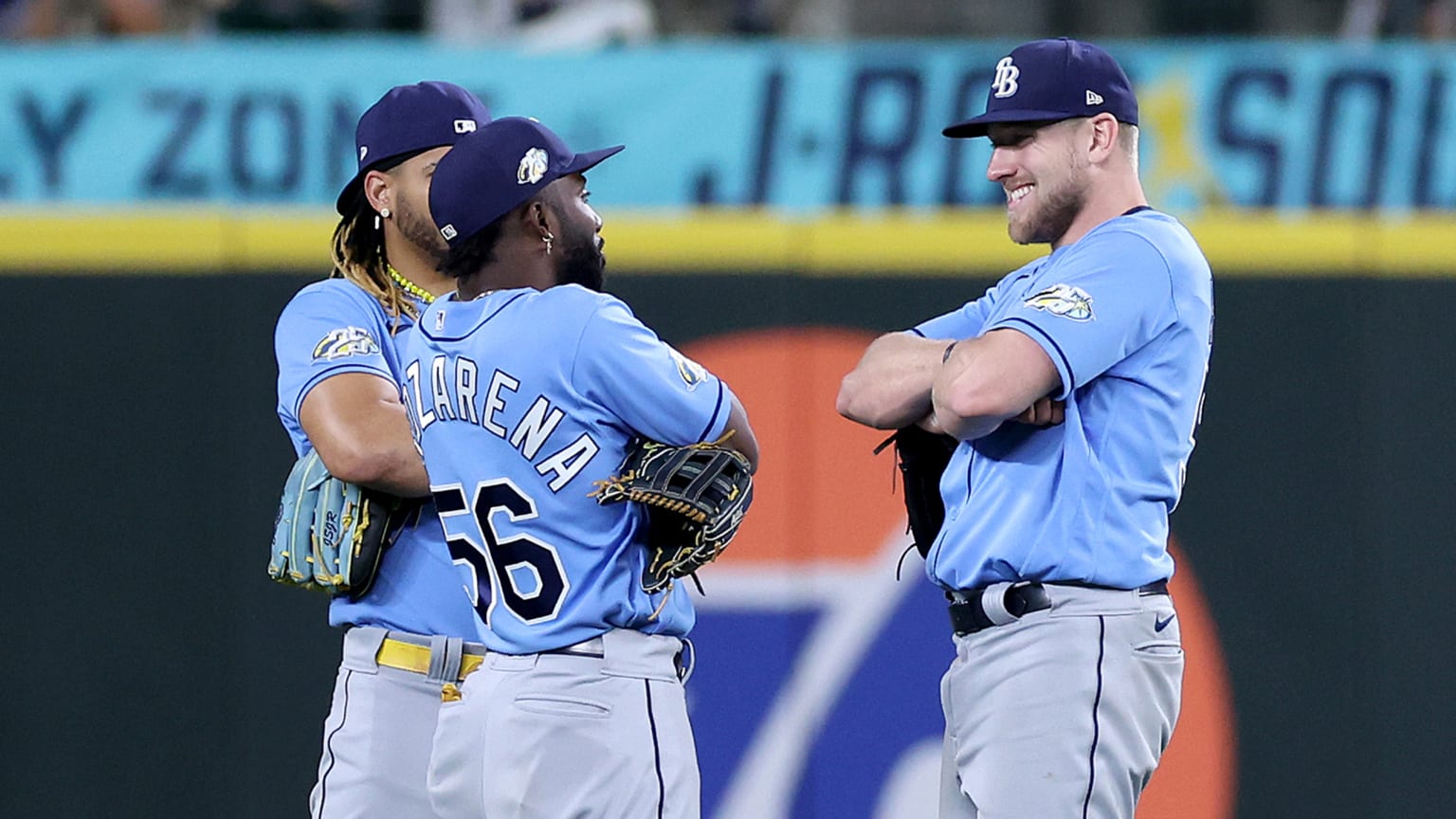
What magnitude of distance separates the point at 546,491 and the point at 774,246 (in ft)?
7.33

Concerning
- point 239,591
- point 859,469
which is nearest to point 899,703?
point 859,469

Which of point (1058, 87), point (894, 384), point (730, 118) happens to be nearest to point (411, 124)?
point (894, 384)

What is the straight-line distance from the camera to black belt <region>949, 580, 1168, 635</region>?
308 centimetres

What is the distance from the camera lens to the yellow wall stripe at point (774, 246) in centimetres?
508

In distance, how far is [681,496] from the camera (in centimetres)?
296

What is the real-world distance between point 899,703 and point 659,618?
2.06 metres

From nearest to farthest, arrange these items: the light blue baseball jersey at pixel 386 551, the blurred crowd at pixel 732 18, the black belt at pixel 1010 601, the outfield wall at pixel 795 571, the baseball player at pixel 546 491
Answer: the baseball player at pixel 546 491
the black belt at pixel 1010 601
the light blue baseball jersey at pixel 386 551
the outfield wall at pixel 795 571
the blurred crowd at pixel 732 18

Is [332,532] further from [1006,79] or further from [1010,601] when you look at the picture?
[1006,79]

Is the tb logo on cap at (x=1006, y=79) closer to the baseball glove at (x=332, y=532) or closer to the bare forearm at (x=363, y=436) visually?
the bare forearm at (x=363, y=436)

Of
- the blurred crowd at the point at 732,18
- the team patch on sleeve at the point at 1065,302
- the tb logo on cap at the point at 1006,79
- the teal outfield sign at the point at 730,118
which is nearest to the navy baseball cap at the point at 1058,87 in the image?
the tb logo on cap at the point at 1006,79

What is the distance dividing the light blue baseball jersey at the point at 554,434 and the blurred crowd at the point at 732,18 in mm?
4669

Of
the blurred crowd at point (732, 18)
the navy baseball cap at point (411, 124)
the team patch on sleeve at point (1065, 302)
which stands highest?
the blurred crowd at point (732, 18)

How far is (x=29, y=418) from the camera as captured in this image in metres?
5.05

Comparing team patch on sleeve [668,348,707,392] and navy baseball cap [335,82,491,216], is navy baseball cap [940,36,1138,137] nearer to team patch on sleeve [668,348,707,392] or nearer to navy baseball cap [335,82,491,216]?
team patch on sleeve [668,348,707,392]
